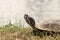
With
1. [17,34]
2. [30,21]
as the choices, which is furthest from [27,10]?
[17,34]

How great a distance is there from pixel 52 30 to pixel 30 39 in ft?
1.92

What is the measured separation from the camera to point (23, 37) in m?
5.37

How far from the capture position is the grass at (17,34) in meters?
5.32

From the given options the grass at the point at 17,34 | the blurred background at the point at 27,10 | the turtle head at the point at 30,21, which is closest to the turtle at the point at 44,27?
the turtle head at the point at 30,21

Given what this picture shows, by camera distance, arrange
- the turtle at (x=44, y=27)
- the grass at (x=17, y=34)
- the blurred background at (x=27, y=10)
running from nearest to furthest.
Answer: the grass at (x=17, y=34), the turtle at (x=44, y=27), the blurred background at (x=27, y=10)

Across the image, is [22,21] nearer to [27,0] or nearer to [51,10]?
[51,10]

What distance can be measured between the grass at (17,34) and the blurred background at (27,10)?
47cm

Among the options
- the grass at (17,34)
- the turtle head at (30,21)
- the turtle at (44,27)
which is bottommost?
the grass at (17,34)

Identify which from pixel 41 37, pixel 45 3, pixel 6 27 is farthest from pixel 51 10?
pixel 41 37

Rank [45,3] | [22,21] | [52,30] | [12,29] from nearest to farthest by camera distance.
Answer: [52,30], [12,29], [22,21], [45,3]

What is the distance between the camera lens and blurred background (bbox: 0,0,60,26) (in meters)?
6.96

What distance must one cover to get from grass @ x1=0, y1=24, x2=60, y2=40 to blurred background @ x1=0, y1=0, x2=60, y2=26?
47 cm

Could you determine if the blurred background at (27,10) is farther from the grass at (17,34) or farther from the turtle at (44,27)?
the turtle at (44,27)

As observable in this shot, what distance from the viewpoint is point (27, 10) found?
851cm
